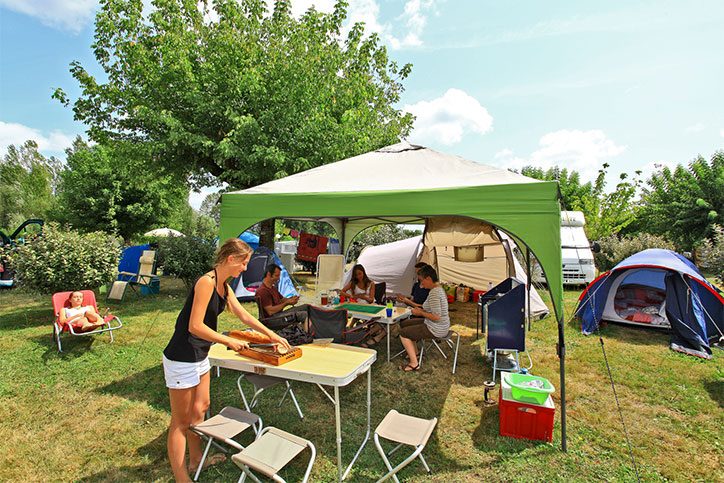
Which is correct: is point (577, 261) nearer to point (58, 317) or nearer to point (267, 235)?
point (267, 235)

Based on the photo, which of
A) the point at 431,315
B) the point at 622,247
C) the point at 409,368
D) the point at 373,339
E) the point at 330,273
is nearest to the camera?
the point at 431,315

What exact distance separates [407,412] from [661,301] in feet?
19.2

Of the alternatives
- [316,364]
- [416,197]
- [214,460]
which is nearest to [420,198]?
[416,197]

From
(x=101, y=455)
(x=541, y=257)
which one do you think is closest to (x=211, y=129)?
(x=101, y=455)

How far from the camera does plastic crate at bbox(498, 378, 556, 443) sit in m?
3.01

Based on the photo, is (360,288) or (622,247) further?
(622,247)

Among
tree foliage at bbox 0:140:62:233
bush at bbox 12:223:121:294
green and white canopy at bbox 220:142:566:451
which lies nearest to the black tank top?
green and white canopy at bbox 220:142:566:451

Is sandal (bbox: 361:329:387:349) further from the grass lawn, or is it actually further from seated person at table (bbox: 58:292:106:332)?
seated person at table (bbox: 58:292:106:332)

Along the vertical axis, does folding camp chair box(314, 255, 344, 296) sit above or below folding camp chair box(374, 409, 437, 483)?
above

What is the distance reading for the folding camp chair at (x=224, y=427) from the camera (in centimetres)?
235

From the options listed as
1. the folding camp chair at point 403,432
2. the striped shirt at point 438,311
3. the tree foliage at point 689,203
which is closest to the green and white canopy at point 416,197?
the striped shirt at point 438,311

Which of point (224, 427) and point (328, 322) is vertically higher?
point (328, 322)

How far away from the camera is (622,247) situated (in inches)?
484

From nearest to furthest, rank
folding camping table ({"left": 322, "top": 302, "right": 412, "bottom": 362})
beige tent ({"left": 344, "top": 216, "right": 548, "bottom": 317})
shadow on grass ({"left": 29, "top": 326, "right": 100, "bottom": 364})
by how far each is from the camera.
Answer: folding camping table ({"left": 322, "top": 302, "right": 412, "bottom": 362})
shadow on grass ({"left": 29, "top": 326, "right": 100, "bottom": 364})
beige tent ({"left": 344, "top": 216, "right": 548, "bottom": 317})
